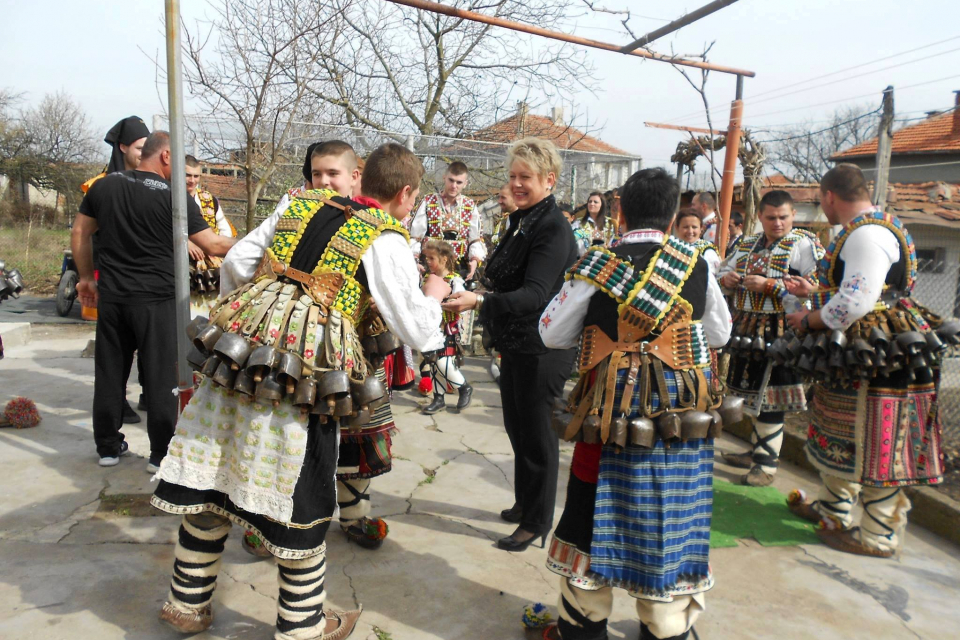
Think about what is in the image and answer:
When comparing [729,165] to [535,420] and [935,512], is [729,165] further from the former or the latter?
[535,420]

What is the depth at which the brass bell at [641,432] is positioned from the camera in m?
2.29

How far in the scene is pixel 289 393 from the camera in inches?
91.0

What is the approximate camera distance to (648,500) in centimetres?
235

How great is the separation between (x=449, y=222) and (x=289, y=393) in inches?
185

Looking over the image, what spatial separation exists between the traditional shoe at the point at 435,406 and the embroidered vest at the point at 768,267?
2.68m

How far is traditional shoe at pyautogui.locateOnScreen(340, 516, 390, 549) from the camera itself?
346 centimetres

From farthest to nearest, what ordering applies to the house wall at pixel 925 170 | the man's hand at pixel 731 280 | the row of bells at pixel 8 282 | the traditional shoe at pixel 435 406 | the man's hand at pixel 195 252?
the house wall at pixel 925 170
the traditional shoe at pixel 435 406
the man's hand at pixel 731 280
the row of bells at pixel 8 282
the man's hand at pixel 195 252

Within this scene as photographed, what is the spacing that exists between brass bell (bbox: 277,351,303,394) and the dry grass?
12.7m

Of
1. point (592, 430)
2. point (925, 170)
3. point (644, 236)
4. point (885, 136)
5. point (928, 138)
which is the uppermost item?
point (928, 138)

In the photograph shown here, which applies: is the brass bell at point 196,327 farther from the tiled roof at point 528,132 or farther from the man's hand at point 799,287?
the tiled roof at point 528,132

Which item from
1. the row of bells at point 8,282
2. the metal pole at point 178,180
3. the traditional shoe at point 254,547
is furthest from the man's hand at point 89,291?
the traditional shoe at point 254,547

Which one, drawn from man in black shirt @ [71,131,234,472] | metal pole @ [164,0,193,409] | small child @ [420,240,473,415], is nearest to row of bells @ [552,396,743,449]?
metal pole @ [164,0,193,409]

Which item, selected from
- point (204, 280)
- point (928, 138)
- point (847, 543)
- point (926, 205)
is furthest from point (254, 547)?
point (928, 138)

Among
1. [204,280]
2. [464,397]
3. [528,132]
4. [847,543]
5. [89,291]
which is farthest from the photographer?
[528,132]
